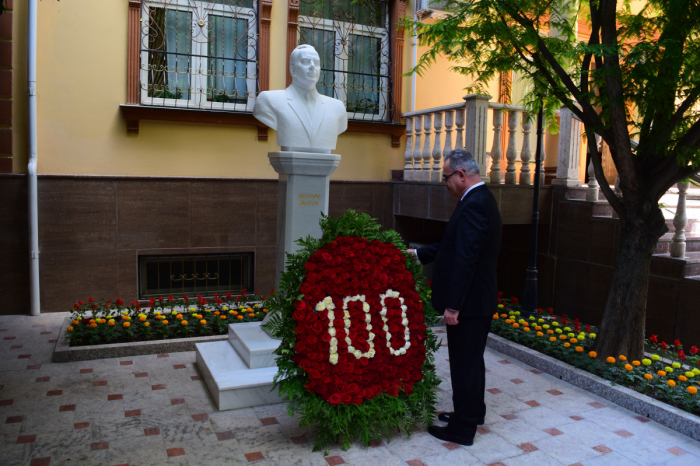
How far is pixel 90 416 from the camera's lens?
164 inches

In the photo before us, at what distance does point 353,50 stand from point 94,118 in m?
3.61

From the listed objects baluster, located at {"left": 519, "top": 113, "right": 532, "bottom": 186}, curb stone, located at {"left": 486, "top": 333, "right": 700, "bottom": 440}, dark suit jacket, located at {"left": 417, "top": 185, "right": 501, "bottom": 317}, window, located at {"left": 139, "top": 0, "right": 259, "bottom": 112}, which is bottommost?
curb stone, located at {"left": 486, "top": 333, "right": 700, "bottom": 440}

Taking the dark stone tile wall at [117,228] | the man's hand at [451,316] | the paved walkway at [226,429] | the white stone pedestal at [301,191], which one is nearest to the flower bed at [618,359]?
the paved walkway at [226,429]

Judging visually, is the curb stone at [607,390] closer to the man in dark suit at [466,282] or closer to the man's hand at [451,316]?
the man in dark suit at [466,282]

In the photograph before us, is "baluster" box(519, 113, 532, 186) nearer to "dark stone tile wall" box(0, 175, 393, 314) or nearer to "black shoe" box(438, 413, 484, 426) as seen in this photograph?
"dark stone tile wall" box(0, 175, 393, 314)

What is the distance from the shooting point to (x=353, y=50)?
8.41 m

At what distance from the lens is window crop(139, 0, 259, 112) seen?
7.32 m

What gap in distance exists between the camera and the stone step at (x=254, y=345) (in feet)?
15.6

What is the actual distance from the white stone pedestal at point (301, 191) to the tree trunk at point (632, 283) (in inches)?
105

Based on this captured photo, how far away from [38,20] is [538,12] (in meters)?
5.42

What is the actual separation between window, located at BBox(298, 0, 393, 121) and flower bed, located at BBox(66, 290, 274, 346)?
11.0ft

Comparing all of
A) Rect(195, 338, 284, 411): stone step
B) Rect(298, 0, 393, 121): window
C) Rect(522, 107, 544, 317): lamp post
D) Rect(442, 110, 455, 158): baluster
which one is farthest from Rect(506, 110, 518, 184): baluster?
Rect(195, 338, 284, 411): stone step

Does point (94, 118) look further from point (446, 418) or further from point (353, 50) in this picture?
point (446, 418)

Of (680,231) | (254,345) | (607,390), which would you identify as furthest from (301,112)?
(680,231)
